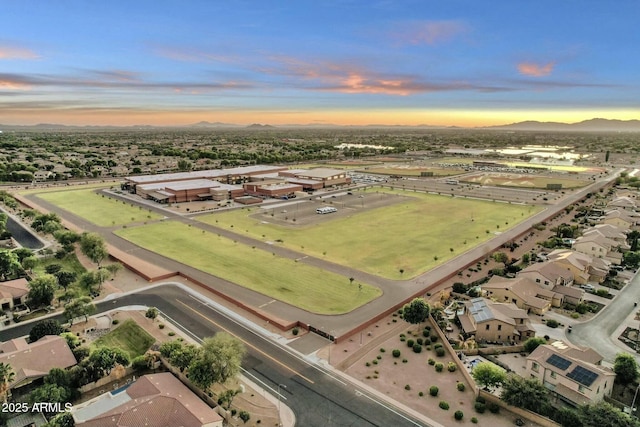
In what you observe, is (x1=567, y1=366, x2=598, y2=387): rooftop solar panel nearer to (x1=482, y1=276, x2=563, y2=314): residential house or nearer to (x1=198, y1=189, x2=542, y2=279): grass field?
(x1=482, y1=276, x2=563, y2=314): residential house

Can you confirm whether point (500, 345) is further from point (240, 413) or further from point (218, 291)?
point (218, 291)

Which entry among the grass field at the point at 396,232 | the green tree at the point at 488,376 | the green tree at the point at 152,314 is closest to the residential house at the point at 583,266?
the grass field at the point at 396,232

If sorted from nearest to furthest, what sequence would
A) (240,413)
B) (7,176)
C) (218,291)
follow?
(240,413), (218,291), (7,176)

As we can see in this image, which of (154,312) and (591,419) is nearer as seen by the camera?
(591,419)

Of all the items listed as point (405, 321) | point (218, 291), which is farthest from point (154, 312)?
point (405, 321)

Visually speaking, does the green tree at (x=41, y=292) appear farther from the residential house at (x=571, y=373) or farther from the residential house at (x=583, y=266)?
the residential house at (x=583, y=266)

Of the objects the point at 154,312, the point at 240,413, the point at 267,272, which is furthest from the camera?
the point at 267,272
